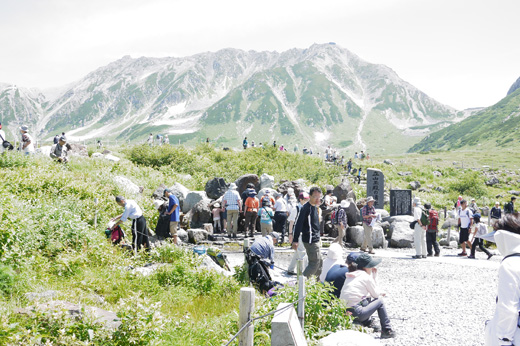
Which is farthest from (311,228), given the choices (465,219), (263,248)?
(465,219)

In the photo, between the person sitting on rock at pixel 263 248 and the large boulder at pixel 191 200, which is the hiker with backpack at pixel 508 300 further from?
the large boulder at pixel 191 200

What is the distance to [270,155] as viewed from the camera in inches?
1336

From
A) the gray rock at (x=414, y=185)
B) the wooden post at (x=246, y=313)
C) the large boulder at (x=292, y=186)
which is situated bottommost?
the gray rock at (x=414, y=185)

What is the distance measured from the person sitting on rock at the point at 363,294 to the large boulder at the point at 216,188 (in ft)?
49.8

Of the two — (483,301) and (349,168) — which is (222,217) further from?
(349,168)

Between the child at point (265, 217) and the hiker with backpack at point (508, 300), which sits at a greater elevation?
the hiker with backpack at point (508, 300)

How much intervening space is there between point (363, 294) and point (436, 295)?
4043 millimetres

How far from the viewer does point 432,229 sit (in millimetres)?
14852

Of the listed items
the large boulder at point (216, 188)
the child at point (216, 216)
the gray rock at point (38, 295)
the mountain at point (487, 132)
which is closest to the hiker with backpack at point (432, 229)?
the child at point (216, 216)

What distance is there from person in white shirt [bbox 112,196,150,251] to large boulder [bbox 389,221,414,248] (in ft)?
39.8

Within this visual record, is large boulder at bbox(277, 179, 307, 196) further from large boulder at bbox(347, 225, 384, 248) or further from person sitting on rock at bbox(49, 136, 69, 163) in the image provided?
person sitting on rock at bbox(49, 136, 69, 163)

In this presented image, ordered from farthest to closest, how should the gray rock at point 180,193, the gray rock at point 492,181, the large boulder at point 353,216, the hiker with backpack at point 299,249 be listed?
the gray rock at point 492,181
the gray rock at point 180,193
the large boulder at point 353,216
the hiker with backpack at point 299,249

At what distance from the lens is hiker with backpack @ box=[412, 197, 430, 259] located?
46.6ft

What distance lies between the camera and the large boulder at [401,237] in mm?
17828
